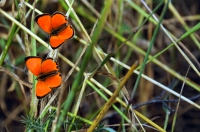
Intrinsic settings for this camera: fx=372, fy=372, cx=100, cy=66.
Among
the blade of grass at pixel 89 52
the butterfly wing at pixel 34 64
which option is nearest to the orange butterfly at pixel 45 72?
the butterfly wing at pixel 34 64

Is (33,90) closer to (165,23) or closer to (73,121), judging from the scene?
(73,121)

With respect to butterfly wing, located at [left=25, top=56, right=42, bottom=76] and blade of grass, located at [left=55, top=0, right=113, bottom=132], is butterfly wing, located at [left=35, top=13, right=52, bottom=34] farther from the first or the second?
blade of grass, located at [left=55, top=0, right=113, bottom=132]

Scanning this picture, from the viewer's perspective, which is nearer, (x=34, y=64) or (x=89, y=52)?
(x=89, y=52)

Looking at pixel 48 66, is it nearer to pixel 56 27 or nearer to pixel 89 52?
pixel 56 27

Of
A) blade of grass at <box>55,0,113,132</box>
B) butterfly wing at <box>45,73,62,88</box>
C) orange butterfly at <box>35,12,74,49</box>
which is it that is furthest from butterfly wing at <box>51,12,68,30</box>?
blade of grass at <box>55,0,113,132</box>

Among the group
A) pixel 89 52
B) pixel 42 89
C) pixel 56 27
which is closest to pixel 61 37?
pixel 56 27

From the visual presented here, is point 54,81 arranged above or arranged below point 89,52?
below
